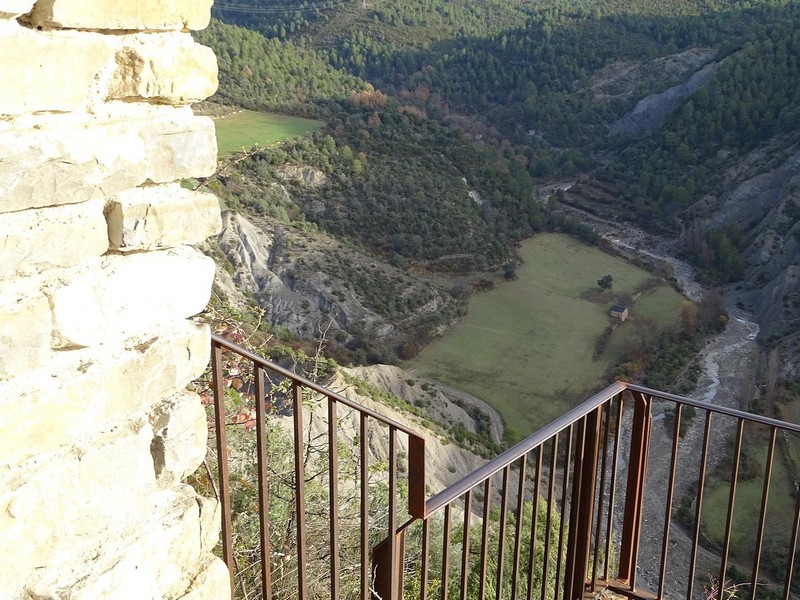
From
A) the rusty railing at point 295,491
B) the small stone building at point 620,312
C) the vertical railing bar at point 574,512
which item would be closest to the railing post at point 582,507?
the vertical railing bar at point 574,512

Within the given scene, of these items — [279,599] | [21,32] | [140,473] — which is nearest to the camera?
[21,32]

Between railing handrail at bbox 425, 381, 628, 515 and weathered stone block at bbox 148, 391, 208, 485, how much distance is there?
0.58 meters

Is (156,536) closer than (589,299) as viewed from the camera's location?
Yes

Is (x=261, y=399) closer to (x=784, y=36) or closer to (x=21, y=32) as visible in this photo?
(x=21, y=32)

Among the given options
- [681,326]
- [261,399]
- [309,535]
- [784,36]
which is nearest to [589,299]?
[681,326]

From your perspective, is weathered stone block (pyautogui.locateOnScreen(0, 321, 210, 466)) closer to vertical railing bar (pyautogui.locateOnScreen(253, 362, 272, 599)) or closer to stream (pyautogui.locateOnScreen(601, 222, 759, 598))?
vertical railing bar (pyautogui.locateOnScreen(253, 362, 272, 599))

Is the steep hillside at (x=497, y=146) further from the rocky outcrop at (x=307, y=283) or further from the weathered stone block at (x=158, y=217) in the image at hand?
the weathered stone block at (x=158, y=217)

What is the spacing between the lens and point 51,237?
1.21 m

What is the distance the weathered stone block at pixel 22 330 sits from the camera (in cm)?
115

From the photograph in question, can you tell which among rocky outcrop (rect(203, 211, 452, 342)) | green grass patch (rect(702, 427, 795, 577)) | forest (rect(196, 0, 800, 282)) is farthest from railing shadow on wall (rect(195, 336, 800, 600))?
forest (rect(196, 0, 800, 282))

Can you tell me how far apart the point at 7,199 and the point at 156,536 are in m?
0.64

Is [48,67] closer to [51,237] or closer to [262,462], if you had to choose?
[51,237]

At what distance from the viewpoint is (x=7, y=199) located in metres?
1.13

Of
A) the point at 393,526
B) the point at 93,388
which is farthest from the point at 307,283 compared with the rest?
the point at 93,388
